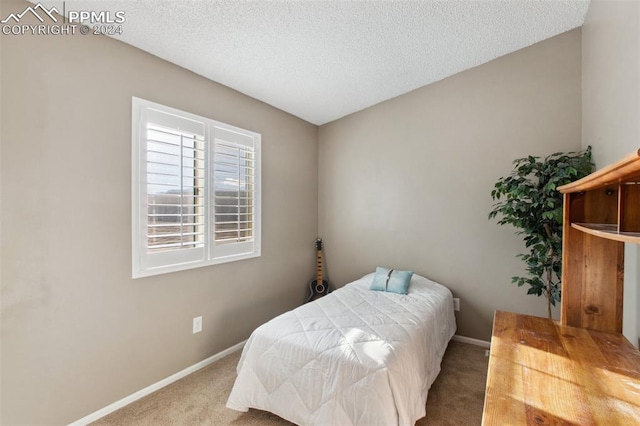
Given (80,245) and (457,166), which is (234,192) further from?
(457,166)

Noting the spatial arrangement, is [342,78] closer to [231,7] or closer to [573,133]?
[231,7]

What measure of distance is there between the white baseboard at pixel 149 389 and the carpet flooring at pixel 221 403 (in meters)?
0.03

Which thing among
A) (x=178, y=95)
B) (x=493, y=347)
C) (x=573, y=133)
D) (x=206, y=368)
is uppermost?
(x=178, y=95)

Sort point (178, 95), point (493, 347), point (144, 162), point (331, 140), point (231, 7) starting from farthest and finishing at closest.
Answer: point (331, 140) → point (178, 95) → point (144, 162) → point (231, 7) → point (493, 347)

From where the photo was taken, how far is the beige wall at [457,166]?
2627 mm

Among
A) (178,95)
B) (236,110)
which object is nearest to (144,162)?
(178,95)

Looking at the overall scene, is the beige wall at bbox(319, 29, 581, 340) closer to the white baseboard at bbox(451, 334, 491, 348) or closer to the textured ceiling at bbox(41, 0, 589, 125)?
the white baseboard at bbox(451, 334, 491, 348)

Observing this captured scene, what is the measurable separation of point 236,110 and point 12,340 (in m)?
2.22

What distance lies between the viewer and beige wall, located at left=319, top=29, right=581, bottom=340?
2627 mm

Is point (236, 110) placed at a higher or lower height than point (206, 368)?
higher

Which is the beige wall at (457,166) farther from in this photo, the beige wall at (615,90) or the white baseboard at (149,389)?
the white baseboard at (149,389)

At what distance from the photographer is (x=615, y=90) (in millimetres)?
1706

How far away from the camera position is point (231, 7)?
1763mm

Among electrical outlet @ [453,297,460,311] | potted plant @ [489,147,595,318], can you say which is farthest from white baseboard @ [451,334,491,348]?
potted plant @ [489,147,595,318]
